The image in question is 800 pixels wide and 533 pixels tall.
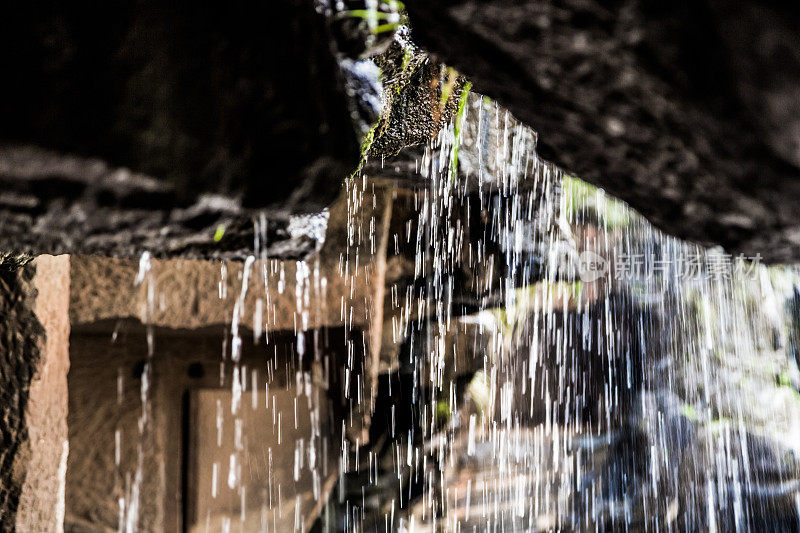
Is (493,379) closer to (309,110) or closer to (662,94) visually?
(309,110)

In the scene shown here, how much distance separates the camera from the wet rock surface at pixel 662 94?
0.65 m

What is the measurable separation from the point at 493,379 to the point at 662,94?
4.24 m

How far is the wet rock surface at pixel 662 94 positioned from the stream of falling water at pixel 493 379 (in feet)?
7.55

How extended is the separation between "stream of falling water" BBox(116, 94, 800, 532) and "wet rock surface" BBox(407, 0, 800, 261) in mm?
2303

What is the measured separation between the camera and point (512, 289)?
15.3 ft

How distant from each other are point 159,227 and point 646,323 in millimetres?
5588

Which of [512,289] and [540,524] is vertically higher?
[512,289]

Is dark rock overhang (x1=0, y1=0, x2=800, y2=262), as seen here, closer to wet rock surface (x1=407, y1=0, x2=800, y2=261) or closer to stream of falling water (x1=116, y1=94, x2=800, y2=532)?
wet rock surface (x1=407, y1=0, x2=800, y2=261)

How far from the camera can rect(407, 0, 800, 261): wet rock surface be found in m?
0.65

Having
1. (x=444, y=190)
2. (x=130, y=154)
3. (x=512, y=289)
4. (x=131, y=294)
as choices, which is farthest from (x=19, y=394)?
(x=512, y=289)

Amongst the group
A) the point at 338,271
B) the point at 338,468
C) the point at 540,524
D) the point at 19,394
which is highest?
the point at 338,271

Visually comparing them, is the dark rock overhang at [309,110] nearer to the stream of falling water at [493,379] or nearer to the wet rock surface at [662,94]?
the wet rock surface at [662,94]

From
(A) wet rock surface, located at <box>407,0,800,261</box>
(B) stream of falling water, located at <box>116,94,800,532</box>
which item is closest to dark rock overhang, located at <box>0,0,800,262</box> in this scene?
(A) wet rock surface, located at <box>407,0,800,261</box>

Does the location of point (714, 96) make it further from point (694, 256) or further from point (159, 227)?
point (694, 256)
